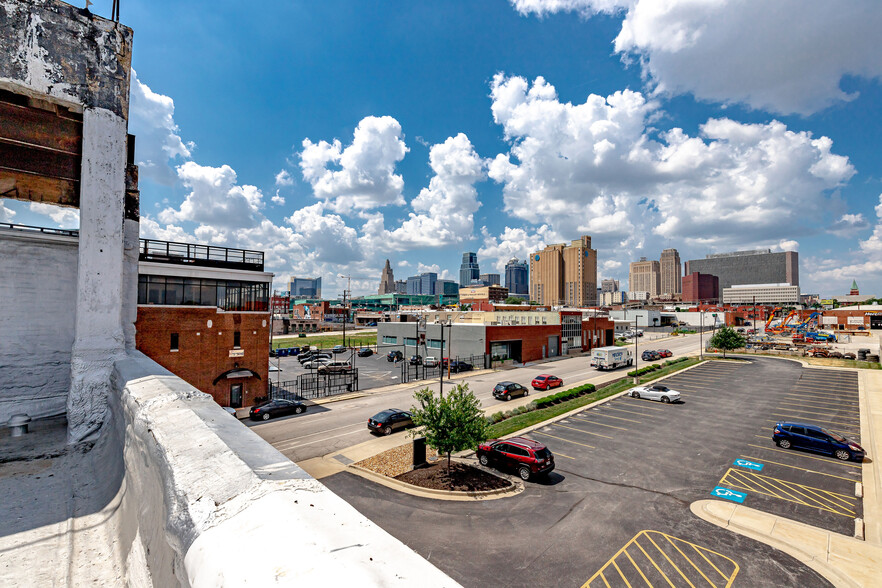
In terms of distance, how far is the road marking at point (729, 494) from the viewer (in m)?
13.7

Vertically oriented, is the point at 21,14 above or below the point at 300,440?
above

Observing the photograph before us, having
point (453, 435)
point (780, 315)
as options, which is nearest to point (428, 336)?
point (453, 435)

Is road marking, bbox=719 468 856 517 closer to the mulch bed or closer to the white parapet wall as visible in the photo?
the mulch bed

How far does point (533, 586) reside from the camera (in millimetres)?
9414

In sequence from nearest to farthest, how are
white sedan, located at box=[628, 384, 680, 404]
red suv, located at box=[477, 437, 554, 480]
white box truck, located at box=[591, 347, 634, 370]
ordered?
red suv, located at box=[477, 437, 554, 480] < white sedan, located at box=[628, 384, 680, 404] < white box truck, located at box=[591, 347, 634, 370]

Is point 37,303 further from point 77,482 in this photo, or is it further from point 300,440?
point 300,440

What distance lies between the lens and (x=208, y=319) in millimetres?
25203

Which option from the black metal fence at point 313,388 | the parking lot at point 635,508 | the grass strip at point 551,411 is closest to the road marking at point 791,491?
the parking lot at point 635,508

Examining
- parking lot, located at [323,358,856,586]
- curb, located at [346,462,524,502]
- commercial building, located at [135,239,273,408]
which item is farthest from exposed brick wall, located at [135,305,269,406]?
curb, located at [346,462,524,502]

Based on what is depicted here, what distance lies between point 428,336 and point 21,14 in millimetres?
47731

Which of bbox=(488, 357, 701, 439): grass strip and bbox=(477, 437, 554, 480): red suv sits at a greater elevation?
bbox=(477, 437, 554, 480): red suv

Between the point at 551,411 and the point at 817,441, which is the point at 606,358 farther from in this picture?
the point at 817,441

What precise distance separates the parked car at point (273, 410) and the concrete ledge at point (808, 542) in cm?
2185

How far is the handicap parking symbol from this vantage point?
45.1 ft
